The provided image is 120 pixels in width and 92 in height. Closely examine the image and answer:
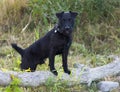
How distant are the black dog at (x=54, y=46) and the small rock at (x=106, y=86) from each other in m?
0.55

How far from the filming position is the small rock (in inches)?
218

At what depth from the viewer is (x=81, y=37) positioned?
7953 millimetres

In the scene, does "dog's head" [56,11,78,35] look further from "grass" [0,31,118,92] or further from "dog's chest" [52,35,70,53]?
"grass" [0,31,118,92]

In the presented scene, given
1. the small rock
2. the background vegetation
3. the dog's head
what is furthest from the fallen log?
the background vegetation

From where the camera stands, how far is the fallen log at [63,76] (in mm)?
4885

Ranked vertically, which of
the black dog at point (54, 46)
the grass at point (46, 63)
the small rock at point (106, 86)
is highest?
the black dog at point (54, 46)

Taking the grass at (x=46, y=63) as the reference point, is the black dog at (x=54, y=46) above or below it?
above

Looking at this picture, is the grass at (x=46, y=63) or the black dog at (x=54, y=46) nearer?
the black dog at (x=54, y=46)

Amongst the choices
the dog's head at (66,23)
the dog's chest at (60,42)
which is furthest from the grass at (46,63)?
the dog's head at (66,23)

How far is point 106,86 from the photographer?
5543 mm

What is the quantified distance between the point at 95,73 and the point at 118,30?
271 cm

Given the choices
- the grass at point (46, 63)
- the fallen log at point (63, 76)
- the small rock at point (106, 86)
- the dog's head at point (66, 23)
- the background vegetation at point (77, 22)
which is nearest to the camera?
the fallen log at point (63, 76)

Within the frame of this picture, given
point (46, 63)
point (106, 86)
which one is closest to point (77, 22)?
point (46, 63)

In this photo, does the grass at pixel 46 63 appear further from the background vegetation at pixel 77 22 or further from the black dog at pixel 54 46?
the black dog at pixel 54 46
